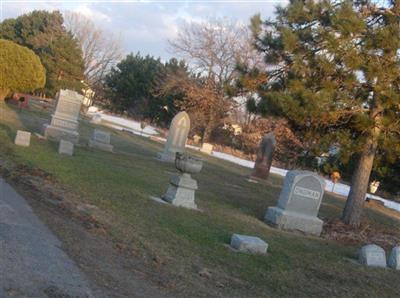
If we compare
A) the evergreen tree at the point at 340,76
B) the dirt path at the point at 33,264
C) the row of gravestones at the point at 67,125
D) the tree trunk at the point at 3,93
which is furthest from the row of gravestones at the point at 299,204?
the tree trunk at the point at 3,93

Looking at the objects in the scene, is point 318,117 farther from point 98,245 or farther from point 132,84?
point 132,84

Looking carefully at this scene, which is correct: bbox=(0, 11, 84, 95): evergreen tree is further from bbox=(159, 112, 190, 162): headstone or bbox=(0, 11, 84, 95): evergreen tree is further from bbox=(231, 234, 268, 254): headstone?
bbox=(231, 234, 268, 254): headstone

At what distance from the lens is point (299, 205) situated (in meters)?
13.1

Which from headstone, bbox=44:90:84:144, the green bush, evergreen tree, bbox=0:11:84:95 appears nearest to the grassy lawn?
headstone, bbox=44:90:84:144

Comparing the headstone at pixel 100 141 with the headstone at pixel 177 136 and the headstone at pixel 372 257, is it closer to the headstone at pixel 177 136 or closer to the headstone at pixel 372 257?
the headstone at pixel 177 136

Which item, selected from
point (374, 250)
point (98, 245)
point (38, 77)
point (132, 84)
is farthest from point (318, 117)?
point (132, 84)

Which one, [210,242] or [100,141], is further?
[100,141]

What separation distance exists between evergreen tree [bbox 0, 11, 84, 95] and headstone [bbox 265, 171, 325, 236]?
152 feet

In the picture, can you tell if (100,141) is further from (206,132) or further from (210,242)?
(206,132)

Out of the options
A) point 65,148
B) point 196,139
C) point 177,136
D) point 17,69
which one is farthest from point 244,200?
point 196,139

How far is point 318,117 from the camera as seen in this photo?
45.7ft

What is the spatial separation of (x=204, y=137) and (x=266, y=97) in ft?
113

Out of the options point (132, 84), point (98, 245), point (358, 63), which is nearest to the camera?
point (98, 245)

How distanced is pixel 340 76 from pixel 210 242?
21.1 ft
